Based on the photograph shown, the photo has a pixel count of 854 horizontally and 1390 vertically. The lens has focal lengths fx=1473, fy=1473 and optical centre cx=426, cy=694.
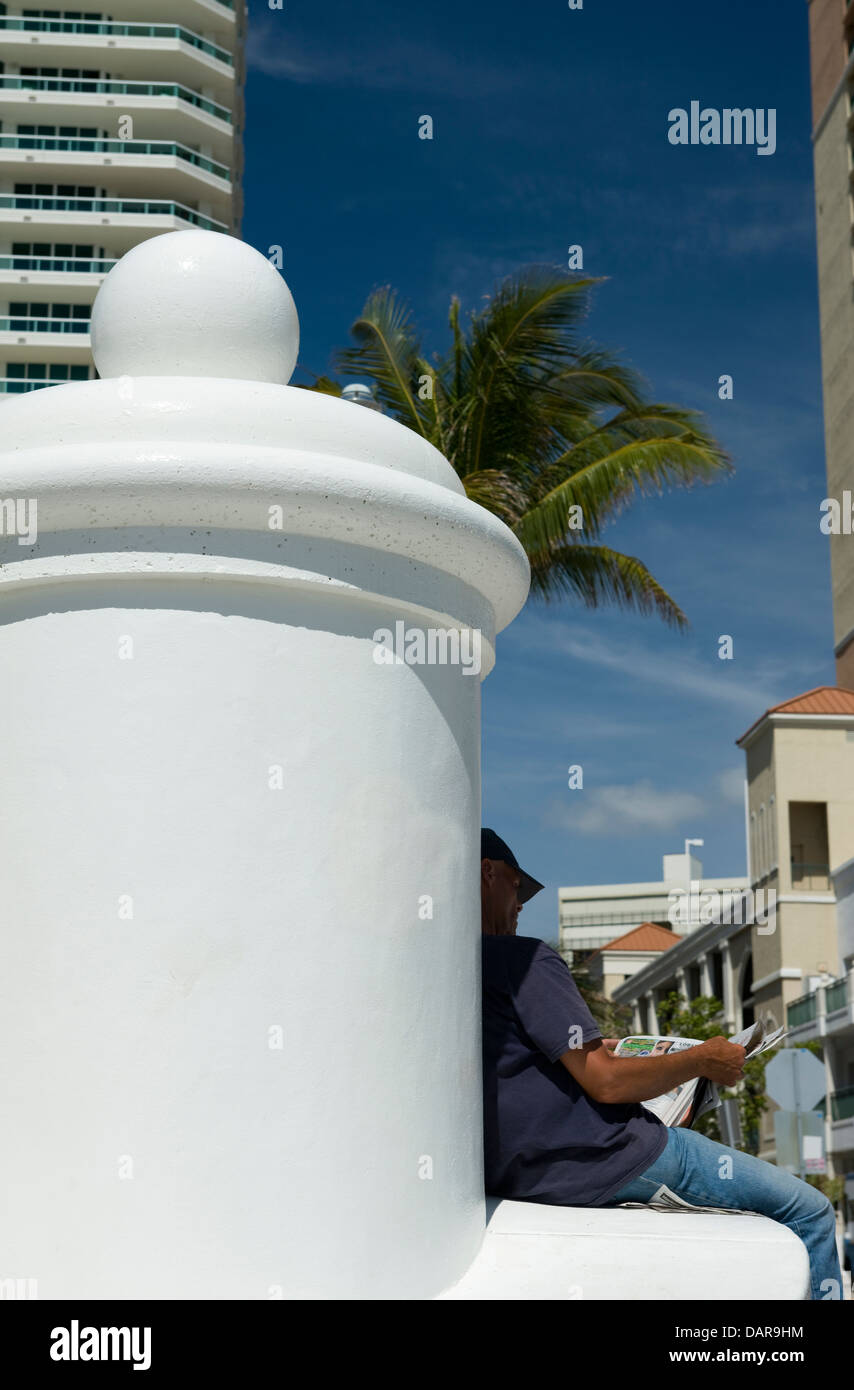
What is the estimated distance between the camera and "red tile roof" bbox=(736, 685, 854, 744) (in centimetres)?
5019

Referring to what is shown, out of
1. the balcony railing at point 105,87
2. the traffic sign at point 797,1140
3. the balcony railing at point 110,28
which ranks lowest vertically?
the traffic sign at point 797,1140

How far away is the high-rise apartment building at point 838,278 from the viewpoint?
62.1 metres

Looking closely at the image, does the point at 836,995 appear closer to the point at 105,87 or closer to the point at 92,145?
the point at 92,145

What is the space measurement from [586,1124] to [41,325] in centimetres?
5637

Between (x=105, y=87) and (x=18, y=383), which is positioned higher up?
(x=105, y=87)

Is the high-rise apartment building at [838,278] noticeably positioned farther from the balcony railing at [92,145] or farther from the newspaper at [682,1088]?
the newspaper at [682,1088]

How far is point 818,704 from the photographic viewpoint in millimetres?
50781

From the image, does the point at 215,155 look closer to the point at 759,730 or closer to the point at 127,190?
the point at 127,190

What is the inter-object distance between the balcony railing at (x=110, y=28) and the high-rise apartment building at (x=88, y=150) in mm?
39

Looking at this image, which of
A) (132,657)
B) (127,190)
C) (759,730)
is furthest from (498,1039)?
(127,190)

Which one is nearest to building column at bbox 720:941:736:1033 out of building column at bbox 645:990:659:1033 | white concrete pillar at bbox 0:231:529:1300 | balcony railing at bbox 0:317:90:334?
building column at bbox 645:990:659:1033

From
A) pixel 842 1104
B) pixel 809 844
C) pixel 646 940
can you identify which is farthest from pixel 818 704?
pixel 646 940

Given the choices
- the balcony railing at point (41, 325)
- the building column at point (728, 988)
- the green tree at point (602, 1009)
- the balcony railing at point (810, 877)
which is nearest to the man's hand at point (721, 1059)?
the green tree at point (602, 1009)
